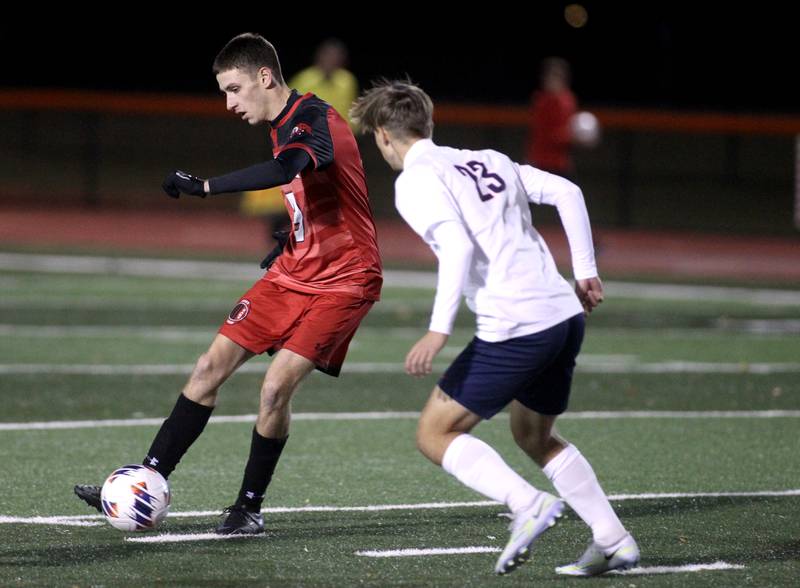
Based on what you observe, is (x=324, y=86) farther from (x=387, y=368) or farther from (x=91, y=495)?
(x=91, y=495)

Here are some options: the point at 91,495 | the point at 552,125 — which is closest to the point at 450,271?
the point at 91,495

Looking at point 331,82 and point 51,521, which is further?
point 331,82

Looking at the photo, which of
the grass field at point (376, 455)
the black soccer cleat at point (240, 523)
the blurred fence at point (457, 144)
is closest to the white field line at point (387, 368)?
the grass field at point (376, 455)

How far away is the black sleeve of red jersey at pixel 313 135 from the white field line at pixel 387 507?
5.53ft

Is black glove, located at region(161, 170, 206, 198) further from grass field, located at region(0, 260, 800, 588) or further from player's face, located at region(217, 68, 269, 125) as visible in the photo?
grass field, located at region(0, 260, 800, 588)

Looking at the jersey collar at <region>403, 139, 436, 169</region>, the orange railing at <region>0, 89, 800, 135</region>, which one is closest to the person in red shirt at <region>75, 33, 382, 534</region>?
the jersey collar at <region>403, 139, 436, 169</region>

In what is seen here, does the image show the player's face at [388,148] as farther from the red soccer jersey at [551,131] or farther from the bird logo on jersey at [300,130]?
the red soccer jersey at [551,131]

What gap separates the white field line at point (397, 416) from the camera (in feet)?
30.2

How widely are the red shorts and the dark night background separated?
30.7 metres

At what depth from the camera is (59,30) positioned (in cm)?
3888

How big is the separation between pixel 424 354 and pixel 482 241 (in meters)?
0.52

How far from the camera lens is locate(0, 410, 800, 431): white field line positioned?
9211mm

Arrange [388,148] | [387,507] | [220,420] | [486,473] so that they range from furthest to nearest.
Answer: [220,420] < [387,507] < [388,148] < [486,473]

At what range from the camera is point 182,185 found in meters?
5.93
